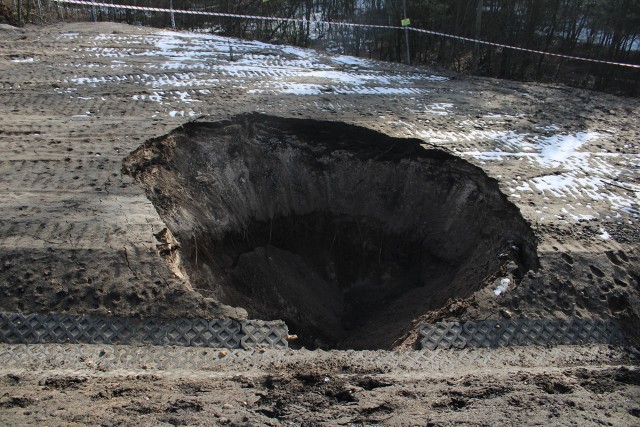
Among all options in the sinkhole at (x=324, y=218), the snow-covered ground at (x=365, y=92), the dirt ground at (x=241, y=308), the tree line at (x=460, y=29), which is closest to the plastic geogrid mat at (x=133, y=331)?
the dirt ground at (x=241, y=308)

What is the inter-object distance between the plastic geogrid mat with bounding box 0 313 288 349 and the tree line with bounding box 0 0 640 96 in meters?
12.4

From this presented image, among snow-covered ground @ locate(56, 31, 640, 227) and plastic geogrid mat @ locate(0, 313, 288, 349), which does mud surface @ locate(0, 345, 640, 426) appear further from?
snow-covered ground @ locate(56, 31, 640, 227)

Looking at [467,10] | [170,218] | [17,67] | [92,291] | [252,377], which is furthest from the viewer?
[467,10]

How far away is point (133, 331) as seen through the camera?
391 centimetres

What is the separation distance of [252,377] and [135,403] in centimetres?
80

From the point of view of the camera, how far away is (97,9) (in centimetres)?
1537

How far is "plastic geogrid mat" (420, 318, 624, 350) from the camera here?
4.17 metres

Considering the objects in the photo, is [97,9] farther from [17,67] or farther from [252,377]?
[252,377]

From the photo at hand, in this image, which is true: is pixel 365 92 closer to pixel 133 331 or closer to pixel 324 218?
pixel 324 218

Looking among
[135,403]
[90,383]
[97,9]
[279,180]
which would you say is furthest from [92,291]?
[97,9]

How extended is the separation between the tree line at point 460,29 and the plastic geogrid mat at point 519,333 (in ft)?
36.7

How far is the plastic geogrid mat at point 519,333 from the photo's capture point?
13.7 feet

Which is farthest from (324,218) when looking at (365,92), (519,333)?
(519,333)

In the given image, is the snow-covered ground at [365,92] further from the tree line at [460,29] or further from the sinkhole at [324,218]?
the tree line at [460,29]
